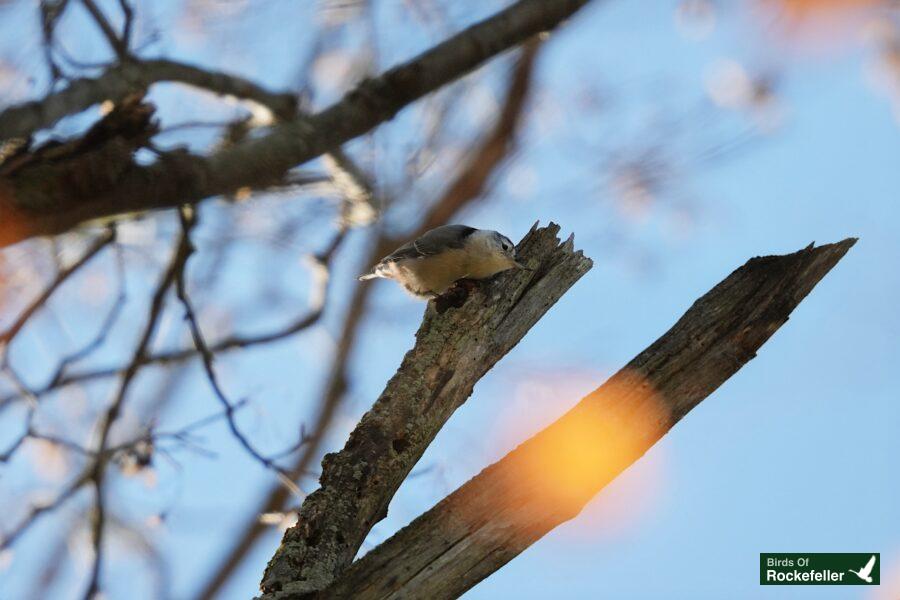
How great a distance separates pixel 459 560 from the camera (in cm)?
248

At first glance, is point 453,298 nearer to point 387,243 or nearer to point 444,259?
point 444,259

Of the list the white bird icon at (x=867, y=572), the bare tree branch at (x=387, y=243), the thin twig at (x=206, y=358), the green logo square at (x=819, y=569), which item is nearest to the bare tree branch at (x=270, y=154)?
the thin twig at (x=206, y=358)

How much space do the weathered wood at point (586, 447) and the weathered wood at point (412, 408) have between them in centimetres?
13

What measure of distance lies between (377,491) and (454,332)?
576mm

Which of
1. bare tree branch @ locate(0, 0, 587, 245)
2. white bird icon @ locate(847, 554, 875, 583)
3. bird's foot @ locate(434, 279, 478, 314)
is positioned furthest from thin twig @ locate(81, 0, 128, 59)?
white bird icon @ locate(847, 554, 875, 583)

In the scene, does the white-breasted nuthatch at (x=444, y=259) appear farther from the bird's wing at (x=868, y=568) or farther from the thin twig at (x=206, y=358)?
the bird's wing at (x=868, y=568)

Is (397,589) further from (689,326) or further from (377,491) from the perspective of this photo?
(689,326)

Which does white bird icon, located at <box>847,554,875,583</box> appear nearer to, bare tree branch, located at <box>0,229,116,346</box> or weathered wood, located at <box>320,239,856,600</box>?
weathered wood, located at <box>320,239,856,600</box>

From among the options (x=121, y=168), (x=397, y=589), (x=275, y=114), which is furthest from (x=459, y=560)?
(x=275, y=114)

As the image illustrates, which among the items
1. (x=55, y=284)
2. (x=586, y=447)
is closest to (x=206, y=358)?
(x=55, y=284)

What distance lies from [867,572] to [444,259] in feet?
7.60

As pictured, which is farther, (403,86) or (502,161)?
(502,161)

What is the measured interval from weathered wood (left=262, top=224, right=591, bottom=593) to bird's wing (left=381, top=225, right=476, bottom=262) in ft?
2.96

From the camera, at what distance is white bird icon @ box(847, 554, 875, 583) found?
407 cm
